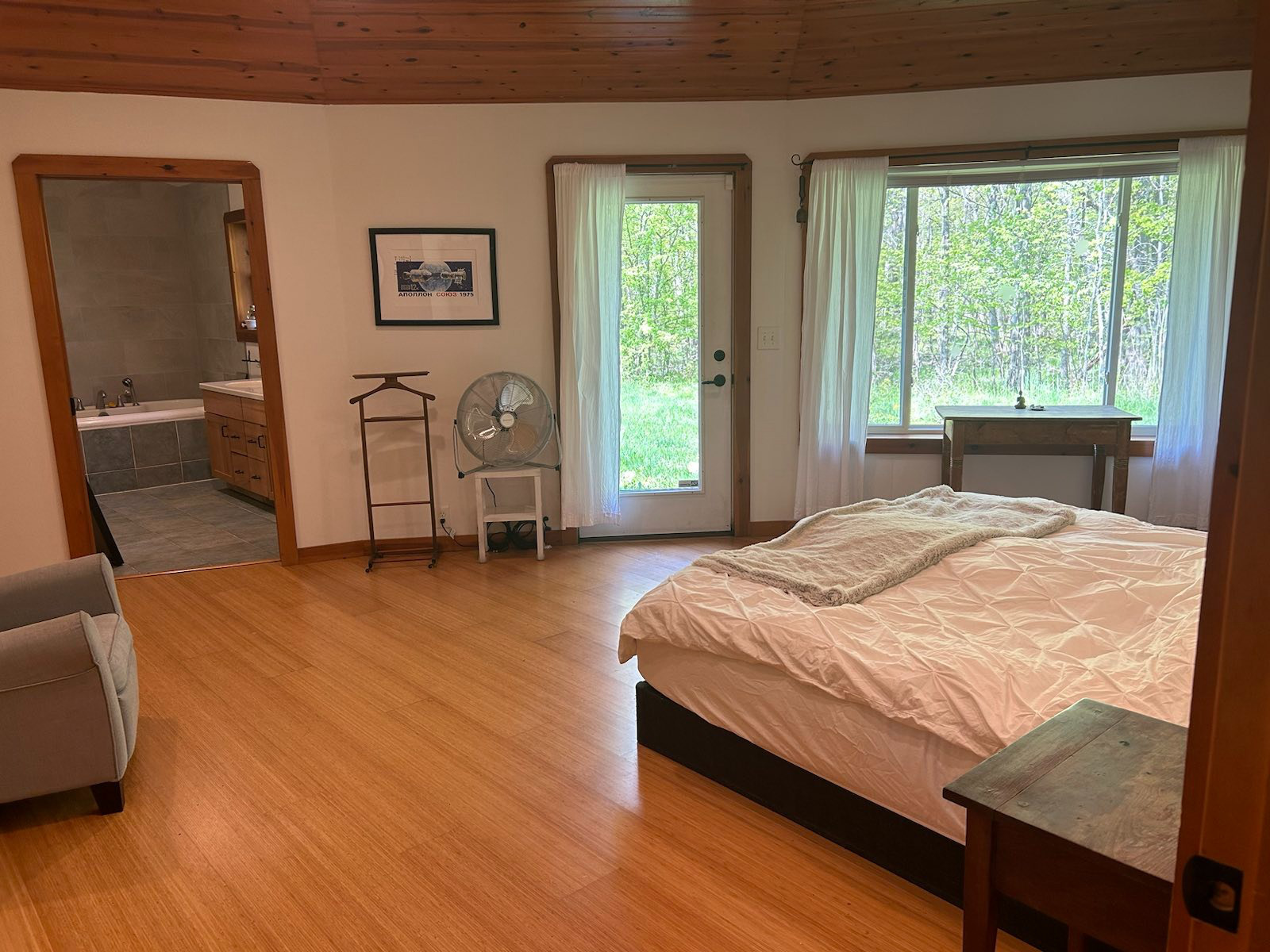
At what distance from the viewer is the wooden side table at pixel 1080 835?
1.12m

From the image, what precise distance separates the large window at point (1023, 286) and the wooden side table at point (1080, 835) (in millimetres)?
4197

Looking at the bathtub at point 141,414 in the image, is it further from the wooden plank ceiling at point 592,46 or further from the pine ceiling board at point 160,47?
the wooden plank ceiling at point 592,46

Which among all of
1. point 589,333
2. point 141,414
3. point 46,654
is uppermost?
point 589,333

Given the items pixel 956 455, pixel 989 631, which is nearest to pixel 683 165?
pixel 956 455

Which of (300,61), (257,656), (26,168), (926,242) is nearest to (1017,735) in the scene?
(257,656)

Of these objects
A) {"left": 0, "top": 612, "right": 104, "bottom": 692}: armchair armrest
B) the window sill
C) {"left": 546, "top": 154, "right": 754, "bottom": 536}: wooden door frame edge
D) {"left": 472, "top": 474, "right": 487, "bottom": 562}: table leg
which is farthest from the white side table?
{"left": 0, "top": 612, "right": 104, "bottom": 692}: armchair armrest

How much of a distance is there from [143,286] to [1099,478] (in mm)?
7441

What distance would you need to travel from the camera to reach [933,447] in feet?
17.3

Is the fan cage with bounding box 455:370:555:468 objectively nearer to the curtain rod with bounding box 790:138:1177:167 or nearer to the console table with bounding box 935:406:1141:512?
the curtain rod with bounding box 790:138:1177:167

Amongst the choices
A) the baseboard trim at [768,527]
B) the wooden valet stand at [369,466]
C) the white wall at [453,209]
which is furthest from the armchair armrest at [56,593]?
the baseboard trim at [768,527]

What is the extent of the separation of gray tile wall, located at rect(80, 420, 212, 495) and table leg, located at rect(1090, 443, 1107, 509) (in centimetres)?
651

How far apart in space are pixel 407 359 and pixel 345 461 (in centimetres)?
68

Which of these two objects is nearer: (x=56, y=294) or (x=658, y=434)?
(x=56, y=294)

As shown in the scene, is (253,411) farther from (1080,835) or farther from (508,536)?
(1080,835)
